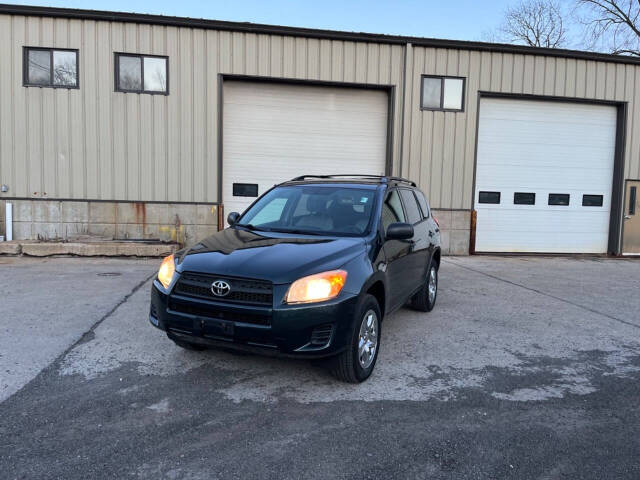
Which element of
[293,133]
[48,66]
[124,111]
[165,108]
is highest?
[48,66]

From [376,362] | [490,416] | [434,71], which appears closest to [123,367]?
[376,362]

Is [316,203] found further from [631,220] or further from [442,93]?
[631,220]

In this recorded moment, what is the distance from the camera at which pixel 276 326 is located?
3260 mm

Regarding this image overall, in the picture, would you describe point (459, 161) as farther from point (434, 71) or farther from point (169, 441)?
point (169, 441)

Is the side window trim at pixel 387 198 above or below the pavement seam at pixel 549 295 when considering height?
above

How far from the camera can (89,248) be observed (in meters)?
10.1

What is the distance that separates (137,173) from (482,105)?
352 inches

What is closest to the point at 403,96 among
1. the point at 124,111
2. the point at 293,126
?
the point at 293,126

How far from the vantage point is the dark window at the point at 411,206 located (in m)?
5.43

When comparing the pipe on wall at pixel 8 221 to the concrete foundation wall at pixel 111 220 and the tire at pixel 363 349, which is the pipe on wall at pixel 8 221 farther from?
the tire at pixel 363 349

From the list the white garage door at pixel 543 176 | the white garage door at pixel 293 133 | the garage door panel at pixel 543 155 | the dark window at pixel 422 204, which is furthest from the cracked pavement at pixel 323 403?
the garage door panel at pixel 543 155

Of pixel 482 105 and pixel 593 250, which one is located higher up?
pixel 482 105

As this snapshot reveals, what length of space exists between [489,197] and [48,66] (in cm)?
1136

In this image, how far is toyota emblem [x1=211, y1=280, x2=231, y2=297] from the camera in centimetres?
338
